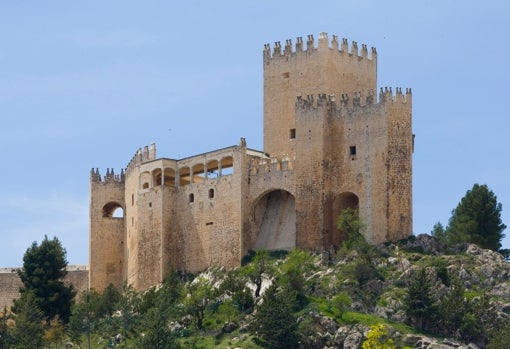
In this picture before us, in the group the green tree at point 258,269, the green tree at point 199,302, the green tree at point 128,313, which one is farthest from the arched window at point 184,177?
the green tree at point 199,302

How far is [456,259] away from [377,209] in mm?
4807

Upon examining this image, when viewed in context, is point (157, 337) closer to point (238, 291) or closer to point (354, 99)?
point (238, 291)

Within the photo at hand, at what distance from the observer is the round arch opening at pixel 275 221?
9738cm

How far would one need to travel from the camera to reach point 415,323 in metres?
87.7

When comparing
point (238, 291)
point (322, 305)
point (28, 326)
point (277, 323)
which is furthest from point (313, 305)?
point (28, 326)

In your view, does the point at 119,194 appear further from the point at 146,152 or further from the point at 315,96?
the point at 315,96

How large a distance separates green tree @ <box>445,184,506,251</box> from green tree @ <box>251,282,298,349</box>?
15.1m

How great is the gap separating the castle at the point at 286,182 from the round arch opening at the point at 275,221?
55 mm

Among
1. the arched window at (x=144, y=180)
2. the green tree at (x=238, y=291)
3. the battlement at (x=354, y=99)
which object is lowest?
the green tree at (x=238, y=291)

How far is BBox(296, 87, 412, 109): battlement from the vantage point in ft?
309

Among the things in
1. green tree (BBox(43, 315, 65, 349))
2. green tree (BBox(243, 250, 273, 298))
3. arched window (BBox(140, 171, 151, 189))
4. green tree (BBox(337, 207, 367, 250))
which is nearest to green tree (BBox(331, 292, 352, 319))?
green tree (BBox(337, 207, 367, 250))

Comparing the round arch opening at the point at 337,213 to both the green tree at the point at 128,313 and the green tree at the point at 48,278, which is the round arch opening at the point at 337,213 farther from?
the green tree at the point at 48,278

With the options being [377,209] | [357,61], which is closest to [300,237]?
[377,209]

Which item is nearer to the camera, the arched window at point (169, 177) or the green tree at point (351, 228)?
the green tree at point (351, 228)
